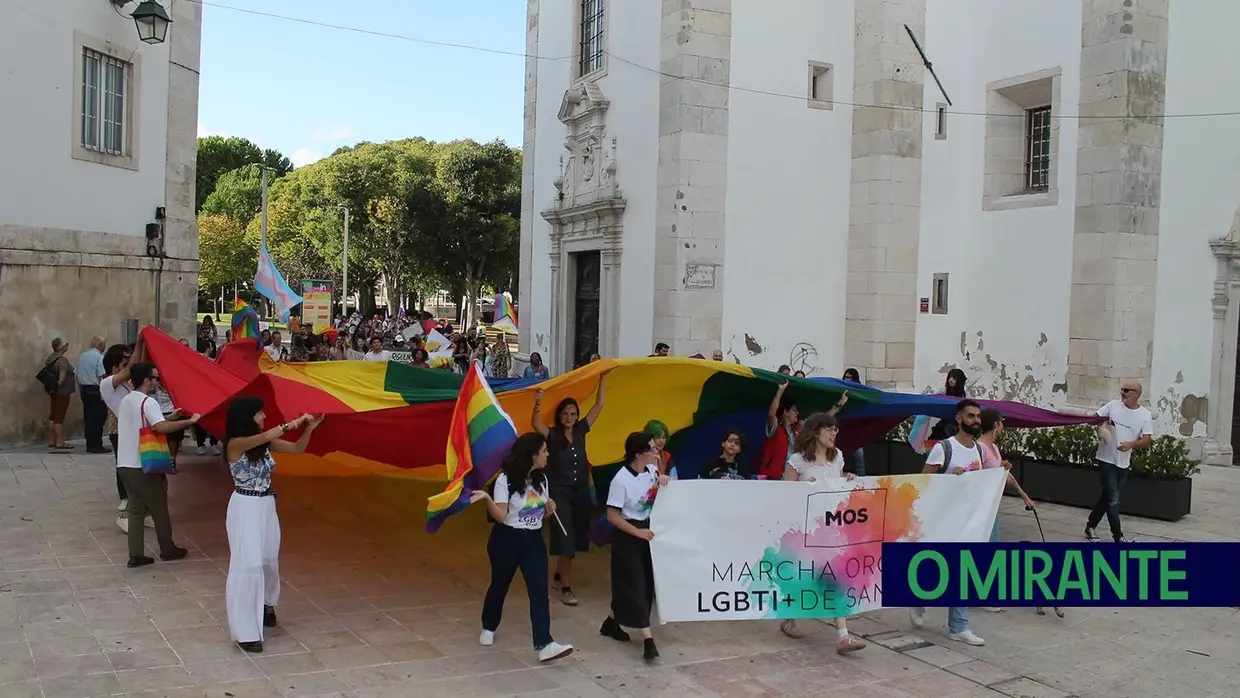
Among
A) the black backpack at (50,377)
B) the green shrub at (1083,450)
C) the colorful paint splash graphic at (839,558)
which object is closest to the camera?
the colorful paint splash graphic at (839,558)

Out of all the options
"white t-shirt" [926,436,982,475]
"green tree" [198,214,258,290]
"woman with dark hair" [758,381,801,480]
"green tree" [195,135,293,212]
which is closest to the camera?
"white t-shirt" [926,436,982,475]

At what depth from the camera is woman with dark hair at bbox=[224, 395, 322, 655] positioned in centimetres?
655

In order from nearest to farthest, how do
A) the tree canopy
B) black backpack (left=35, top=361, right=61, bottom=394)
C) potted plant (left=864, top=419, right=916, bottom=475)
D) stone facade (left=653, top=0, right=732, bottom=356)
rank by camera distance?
potted plant (left=864, top=419, right=916, bottom=475) → black backpack (left=35, top=361, right=61, bottom=394) → stone facade (left=653, top=0, right=732, bottom=356) → the tree canopy

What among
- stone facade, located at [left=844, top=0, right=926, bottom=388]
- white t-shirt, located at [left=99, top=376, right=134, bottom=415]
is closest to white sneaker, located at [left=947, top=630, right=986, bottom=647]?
white t-shirt, located at [left=99, top=376, right=134, bottom=415]

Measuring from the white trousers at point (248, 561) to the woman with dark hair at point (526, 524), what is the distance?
155 centimetres

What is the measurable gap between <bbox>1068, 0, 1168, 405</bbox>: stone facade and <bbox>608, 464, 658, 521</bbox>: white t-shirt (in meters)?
11.2

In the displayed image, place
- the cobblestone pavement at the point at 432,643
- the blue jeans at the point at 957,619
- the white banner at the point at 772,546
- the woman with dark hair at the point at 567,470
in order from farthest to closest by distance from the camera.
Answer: the woman with dark hair at the point at 567,470 → the blue jeans at the point at 957,619 → the white banner at the point at 772,546 → the cobblestone pavement at the point at 432,643

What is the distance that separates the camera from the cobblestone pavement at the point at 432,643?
20.2 ft

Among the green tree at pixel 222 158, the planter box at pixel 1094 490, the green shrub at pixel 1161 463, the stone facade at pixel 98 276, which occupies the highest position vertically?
the green tree at pixel 222 158

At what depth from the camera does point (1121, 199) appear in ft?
50.3

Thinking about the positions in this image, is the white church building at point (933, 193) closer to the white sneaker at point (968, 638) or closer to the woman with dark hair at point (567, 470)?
the woman with dark hair at point (567, 470)

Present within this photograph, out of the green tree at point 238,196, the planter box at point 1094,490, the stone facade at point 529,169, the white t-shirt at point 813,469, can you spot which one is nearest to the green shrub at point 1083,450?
the planter box at point 1094,490

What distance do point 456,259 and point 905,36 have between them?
1296 inches

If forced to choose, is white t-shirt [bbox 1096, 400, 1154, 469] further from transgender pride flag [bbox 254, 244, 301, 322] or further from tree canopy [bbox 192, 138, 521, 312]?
tree canopy [bbox 192, 138, 521, 312]
